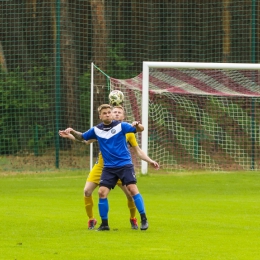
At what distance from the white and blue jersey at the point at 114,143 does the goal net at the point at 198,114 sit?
8.59 meters

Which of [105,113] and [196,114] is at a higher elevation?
[105,113]

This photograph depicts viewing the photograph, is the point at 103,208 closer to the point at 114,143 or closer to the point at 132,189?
the point at 132,189

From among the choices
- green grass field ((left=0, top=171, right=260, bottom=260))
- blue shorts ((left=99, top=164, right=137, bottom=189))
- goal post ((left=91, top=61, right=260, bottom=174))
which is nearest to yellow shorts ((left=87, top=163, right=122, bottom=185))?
blue shorts ((left=99, top=164, right=137, bottom=189))

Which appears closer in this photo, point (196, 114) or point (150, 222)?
point (150, 222)

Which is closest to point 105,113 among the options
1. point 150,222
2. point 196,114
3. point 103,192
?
point 103,192

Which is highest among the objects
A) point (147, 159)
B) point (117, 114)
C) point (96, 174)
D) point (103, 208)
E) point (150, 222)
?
point (117, 114)

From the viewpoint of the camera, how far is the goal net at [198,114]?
20516mm

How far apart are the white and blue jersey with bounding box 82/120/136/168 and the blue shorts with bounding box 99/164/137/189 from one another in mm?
54

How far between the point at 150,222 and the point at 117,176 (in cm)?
112

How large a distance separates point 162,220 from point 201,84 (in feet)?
31.2

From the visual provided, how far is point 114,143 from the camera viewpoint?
35.0 ft

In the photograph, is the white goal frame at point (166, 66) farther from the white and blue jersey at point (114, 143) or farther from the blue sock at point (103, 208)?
the blue sock at point (103, 208)

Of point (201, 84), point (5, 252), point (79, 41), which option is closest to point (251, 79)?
point (201, 84)

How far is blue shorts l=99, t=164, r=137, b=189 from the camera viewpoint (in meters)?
10.6
